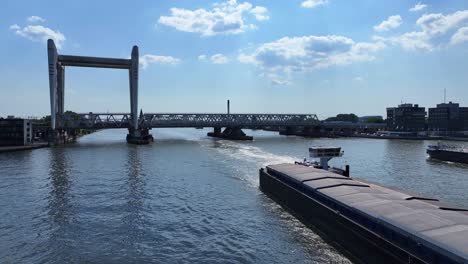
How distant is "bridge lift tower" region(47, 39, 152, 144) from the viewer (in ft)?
364

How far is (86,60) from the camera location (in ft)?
379

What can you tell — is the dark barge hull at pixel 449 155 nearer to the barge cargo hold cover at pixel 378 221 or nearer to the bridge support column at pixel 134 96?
the barge cargo hold cover at pixel 378 221

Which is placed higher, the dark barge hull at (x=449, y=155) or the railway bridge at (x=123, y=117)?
the railway bridge at (x=123, y=117)

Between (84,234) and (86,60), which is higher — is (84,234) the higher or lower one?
the lower one

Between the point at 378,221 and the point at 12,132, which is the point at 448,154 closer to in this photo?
the point at 378,221

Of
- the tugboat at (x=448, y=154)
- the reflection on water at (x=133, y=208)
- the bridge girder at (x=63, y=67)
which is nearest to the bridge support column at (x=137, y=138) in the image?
the bridge girder at (x=63, y=67)

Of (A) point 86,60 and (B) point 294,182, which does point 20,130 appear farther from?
(B) point 294,182

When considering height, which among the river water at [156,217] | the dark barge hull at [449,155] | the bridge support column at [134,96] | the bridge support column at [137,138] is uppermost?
the bridge support column at [134,96]

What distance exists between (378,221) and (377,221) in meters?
0.10

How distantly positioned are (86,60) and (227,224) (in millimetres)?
103414

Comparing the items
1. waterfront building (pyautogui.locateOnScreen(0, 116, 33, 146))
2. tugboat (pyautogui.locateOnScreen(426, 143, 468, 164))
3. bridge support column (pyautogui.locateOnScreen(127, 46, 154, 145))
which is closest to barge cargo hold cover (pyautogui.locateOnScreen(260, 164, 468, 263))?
tugboat (pyautogui.locateOnScreen(426, 143, 468, 164))

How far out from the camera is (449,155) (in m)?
70.1

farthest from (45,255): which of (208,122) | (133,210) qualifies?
(208,122)

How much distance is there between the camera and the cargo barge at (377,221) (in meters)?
14.3
